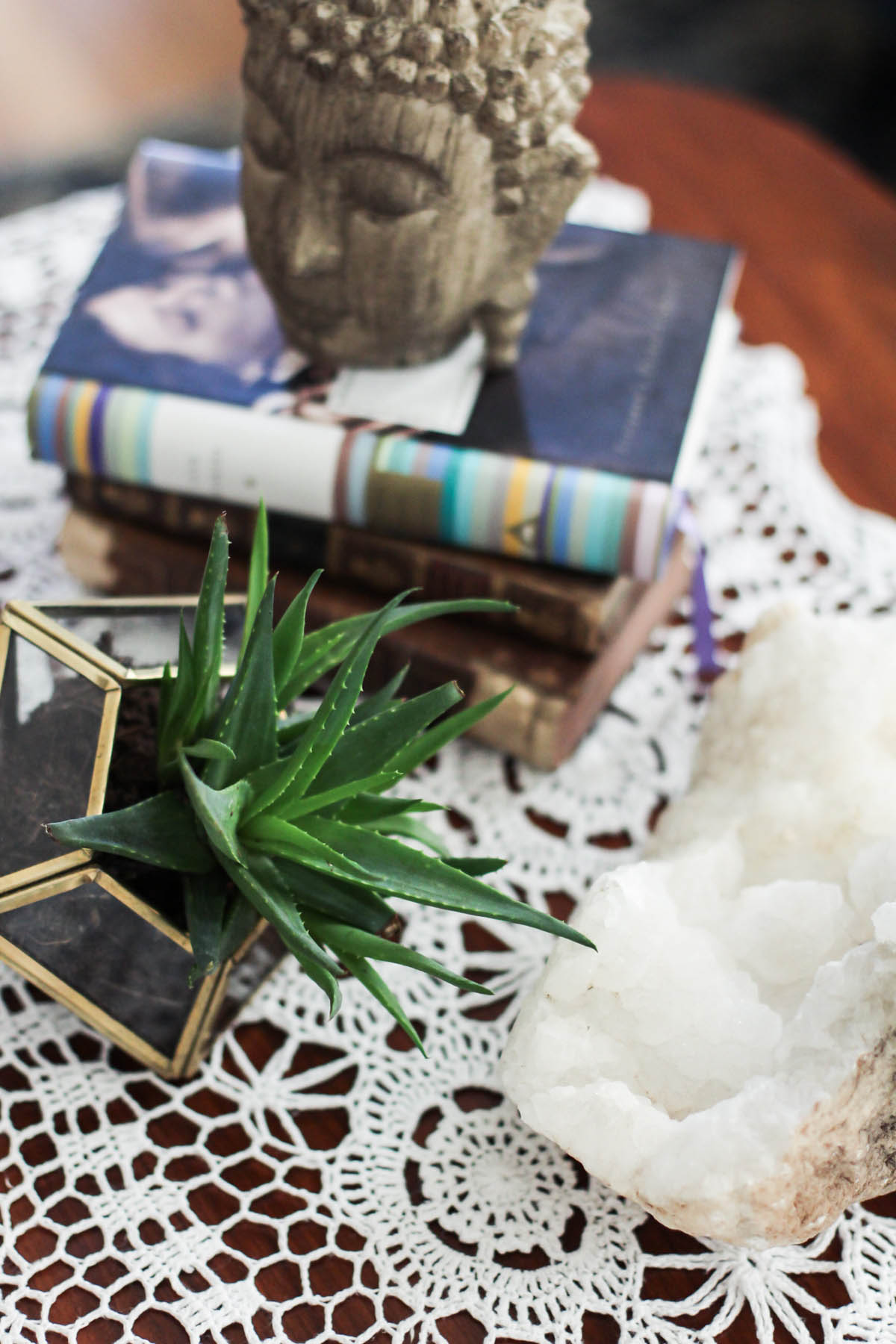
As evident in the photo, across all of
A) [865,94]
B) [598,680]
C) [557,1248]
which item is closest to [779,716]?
[598,680]

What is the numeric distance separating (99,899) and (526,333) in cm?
36

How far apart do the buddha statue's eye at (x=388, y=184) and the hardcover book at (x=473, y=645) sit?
0.60 feet

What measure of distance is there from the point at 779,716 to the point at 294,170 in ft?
0.99

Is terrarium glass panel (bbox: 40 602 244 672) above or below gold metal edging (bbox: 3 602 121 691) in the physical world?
below

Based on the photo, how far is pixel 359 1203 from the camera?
46 centimetres

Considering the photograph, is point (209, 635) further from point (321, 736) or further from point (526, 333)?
point (526, 333)

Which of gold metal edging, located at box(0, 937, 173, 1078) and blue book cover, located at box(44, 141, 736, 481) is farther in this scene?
blue book cover, located at box(44, 141, 736, 481)

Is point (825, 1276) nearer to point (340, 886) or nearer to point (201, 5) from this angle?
point (340, 886)

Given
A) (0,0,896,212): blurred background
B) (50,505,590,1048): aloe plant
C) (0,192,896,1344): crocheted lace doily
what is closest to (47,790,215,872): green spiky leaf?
(50,505,590,1048): aloe plant

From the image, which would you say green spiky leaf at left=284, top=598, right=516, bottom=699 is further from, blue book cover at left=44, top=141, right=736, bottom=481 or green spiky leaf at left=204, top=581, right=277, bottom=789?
blue book cover at left=44, top=141, right=736, bottom=481

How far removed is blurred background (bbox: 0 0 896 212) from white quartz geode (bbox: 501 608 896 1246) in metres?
1.18

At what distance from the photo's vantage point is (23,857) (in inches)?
16.9

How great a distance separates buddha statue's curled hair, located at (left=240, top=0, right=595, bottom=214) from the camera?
0.48 metres

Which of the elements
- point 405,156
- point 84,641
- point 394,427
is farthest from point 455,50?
point 84,641
